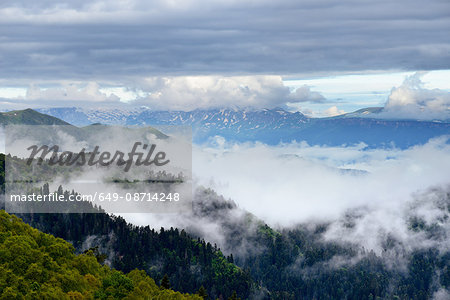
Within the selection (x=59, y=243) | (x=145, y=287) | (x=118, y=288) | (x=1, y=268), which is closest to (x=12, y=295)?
(x=1, y=268)

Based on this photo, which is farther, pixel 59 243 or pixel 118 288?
pixel 59 243

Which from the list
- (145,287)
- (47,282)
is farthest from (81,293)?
(145,287)

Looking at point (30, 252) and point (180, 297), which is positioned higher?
point (30, 252)

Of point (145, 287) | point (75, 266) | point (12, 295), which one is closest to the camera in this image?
point (12, 295)

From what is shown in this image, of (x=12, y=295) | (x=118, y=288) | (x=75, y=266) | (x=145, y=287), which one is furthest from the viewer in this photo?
(x=75, y=266)

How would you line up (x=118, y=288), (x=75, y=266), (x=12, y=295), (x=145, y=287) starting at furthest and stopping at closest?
(x=75, y=266) < (x=145, y=287) < (x=118, y=288) < (x=12, y=295)

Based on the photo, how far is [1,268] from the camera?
479 ft

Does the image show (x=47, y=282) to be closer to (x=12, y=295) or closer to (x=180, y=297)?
(x=12, y=295)

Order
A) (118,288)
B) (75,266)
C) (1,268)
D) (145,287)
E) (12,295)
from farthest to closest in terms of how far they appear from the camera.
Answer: (75,266) → (145,287) → (118,288) → (1,268) → (12,295)

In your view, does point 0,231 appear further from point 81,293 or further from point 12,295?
point 12,295

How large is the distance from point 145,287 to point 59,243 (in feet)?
128

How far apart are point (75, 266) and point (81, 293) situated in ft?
98.7

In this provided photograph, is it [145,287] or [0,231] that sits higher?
[0,231]

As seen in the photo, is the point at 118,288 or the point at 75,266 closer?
the point at 118,288
